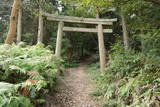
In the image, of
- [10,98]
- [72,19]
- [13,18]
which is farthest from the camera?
[72,19]

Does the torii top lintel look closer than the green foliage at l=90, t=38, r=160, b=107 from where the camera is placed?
No

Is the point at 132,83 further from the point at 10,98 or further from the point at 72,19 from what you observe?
the point at 72,19

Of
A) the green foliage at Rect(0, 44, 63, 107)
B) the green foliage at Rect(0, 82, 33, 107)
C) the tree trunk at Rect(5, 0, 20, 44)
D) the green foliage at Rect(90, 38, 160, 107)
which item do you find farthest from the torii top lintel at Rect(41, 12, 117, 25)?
the green foliage at Rect(0, 82, 33, 107)

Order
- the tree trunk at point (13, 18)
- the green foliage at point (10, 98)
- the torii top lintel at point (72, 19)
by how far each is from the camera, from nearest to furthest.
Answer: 1. the green foliage at point (10, 98)
2. the tree trunk at point (13, 18)
3. the torii top lintel at point (72, 19)

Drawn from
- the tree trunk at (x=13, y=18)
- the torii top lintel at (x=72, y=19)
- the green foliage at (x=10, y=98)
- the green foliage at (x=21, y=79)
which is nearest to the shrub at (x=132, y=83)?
the green foliage at (x=21, y=79)

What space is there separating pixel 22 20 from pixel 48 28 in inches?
124

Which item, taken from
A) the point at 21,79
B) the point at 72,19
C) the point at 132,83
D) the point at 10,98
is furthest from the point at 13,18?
the point at 132,83

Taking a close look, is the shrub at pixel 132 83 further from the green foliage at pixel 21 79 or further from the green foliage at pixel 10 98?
the green foliage at pixel 10 98

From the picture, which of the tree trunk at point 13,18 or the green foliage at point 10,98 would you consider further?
the tree trunk at point 13,18

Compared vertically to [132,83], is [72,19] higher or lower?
higher

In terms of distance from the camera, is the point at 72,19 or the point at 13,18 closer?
the point at 13,18

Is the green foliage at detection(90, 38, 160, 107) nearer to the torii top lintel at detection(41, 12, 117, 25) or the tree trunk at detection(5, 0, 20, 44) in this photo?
the torii top lintel at detection(41, 12, 117, 25)

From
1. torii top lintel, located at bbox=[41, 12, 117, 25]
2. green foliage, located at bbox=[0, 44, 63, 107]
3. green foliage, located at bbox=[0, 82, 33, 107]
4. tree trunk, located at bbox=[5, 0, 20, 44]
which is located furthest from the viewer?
torii top lintel, located at bbox=[41, 12, 117, 25]

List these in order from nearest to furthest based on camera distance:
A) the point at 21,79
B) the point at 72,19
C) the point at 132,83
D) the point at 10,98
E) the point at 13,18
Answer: the point at 10,98 < the point at 132,83 < the point at 21,79 < the point at 13,18 < the point at 72,19
